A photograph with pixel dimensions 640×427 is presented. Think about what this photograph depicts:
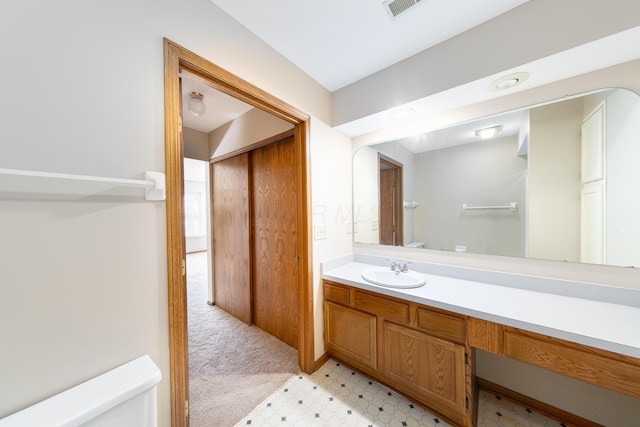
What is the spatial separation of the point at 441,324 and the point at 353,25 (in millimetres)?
1895

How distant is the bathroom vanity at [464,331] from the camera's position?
972 millimetres

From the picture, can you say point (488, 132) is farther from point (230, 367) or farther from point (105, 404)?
point (230, 367)

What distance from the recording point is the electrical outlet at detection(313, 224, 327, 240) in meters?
1.88

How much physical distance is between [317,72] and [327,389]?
2.48 m

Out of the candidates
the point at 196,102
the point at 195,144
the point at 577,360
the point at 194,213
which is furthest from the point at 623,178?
the point at 194,213

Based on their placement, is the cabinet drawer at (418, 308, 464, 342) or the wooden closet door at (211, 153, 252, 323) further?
the wooden closet door at (211, 153, 252, 323)

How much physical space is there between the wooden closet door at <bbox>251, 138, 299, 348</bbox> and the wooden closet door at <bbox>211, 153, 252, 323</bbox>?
112 millimetres

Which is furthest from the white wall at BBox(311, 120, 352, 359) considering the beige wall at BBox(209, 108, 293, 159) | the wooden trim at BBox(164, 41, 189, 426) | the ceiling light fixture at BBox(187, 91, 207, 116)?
the ceiling light fixture at BBox(187, 91, 207, 116)

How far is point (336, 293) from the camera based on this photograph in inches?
72.7

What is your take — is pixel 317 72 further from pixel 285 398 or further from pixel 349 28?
pixel 285 398

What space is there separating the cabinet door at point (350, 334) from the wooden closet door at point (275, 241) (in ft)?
1.33

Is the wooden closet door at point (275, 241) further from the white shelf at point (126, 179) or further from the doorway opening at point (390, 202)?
the white shelf at point (126, 179)

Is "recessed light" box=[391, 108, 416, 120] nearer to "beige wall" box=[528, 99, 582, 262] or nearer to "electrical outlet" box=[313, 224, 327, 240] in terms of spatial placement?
"beige wall" box=[528, 99, 582, 262]

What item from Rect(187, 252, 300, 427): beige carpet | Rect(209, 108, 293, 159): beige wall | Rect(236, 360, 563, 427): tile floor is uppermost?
Rect(209, 108, 293, 159): beige wall
